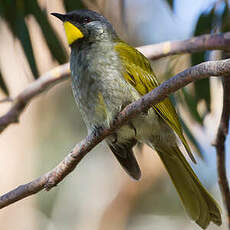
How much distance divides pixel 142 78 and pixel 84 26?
65 centimetres

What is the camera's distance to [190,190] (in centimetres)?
375

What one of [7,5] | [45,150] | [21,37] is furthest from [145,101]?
[45,150]

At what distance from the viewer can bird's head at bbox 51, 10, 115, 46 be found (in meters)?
3.83

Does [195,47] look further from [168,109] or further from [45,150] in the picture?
[45,150]

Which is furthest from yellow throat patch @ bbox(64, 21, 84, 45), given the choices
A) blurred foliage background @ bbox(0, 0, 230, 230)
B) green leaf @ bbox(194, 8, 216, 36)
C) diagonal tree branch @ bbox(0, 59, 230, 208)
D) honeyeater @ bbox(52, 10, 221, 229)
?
blurred foliage background @ bbox(0, 0, 230, 230)

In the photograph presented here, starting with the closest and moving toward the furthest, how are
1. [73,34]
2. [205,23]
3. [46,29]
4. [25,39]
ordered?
[73,34] → [25,39] → [46,29] → [205,23]

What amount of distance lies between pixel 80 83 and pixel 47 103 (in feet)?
15.9

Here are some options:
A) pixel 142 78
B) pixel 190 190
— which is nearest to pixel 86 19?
pixel 142 78

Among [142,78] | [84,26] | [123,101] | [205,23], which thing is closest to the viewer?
[123,101]

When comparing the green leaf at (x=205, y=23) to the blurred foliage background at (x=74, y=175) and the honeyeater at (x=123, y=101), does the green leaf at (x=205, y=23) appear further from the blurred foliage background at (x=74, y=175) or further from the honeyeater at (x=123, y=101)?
the blurred foliage background at (x=74, y=175)

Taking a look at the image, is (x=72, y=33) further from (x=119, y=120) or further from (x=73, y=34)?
(x=119, y=120)

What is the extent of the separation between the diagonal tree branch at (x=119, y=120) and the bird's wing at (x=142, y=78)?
42 centimetres

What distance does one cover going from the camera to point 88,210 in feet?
25.7

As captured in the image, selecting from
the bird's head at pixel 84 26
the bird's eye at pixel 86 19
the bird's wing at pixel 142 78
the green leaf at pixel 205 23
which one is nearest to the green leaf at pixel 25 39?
the bird's head at pixel 84 26
